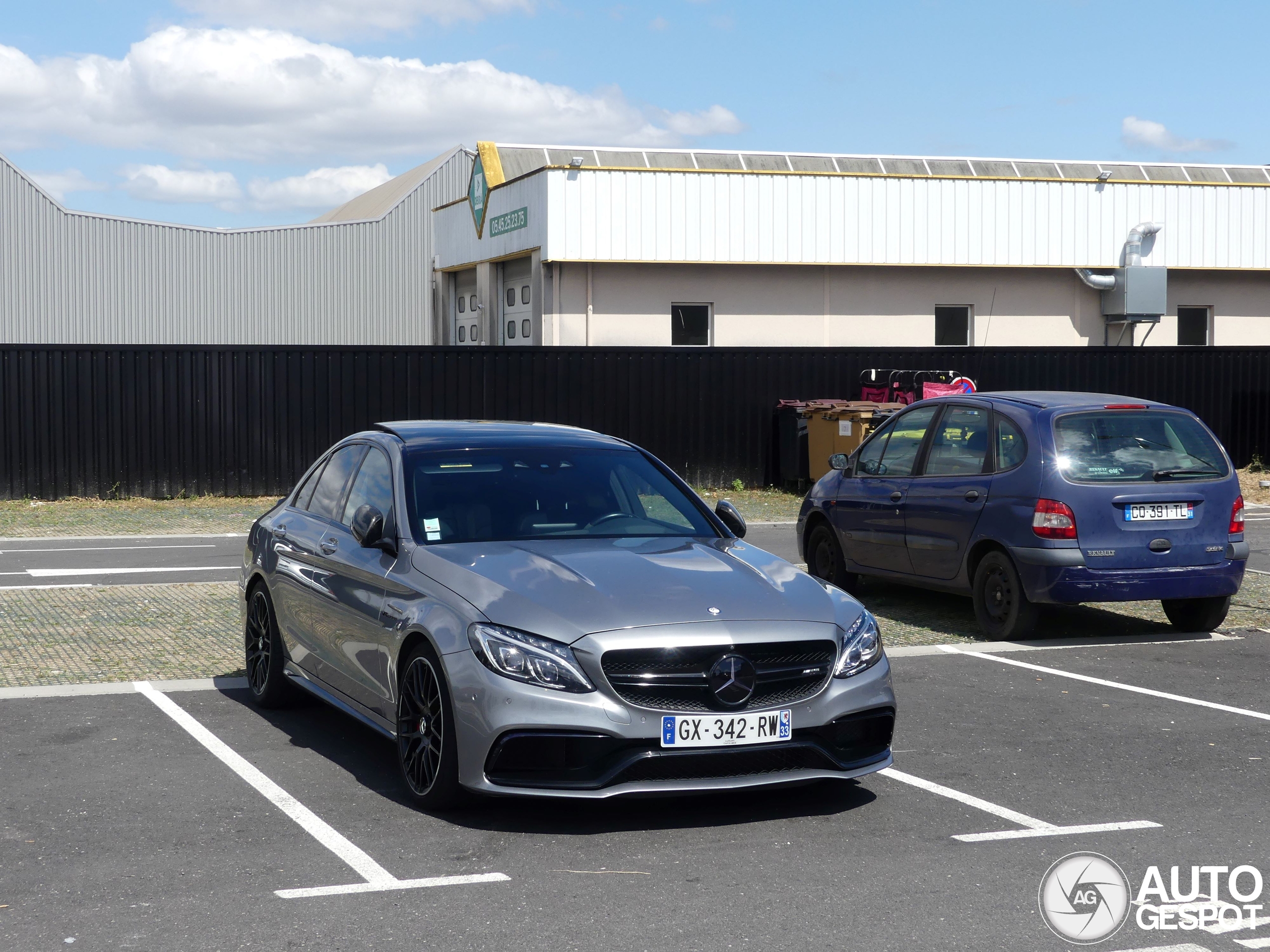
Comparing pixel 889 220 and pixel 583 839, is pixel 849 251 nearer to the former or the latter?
pixel 889 220

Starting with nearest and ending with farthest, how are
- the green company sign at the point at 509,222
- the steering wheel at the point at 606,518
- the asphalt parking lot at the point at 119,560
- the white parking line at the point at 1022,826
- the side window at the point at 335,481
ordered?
1. the white parking line at the point at 1022,826
2. the steering wheel at the point at 606,518
3. the side window at the point at 335,481
4. the asphalt parking lot at the point at 119,560
5. the green company sign at the point at 509,222

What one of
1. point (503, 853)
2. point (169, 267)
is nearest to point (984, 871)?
point (503, 853)

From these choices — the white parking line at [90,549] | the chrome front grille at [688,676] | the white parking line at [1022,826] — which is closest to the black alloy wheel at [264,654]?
the chrome front grille at [688,676]

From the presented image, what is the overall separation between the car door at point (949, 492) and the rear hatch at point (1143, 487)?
0.66m

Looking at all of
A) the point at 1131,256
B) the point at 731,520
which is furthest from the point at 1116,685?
the point at 1131,256

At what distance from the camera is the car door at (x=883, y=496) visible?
1120cm

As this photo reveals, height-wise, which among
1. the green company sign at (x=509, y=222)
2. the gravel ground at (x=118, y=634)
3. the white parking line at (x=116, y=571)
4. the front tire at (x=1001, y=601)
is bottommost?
the white parking line at (x=116, y=571)

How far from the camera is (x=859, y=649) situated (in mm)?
5980

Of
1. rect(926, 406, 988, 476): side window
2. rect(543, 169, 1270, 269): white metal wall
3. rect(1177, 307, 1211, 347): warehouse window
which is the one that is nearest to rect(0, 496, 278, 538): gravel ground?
rect(543, 169, 1270, 269): white metal wall

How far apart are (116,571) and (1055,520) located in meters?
8.49

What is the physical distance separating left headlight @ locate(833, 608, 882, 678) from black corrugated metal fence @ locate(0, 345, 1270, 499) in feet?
53.0

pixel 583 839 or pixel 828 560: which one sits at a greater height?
pixel 828 560

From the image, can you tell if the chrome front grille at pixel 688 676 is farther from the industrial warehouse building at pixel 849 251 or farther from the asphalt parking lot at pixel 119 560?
the industrial warehouse building at pixel 849 251

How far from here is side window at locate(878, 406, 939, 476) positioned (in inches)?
442
